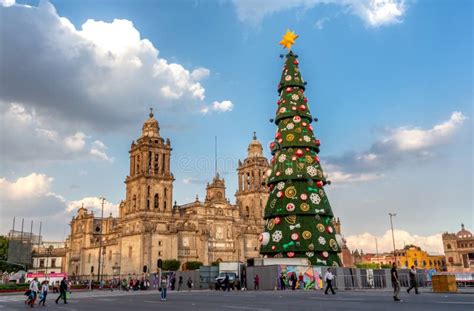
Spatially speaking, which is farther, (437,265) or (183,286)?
(437,265)

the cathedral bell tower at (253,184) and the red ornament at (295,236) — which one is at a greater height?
the cathedral bell tower at (253,184)

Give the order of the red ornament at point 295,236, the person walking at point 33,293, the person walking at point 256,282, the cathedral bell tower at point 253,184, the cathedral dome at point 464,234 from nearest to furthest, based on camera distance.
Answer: the person walking at point 33,293 < the red ornament at point 295,236 < the person walking at point 256,282 < the cathedral bell tower at point 253,184 < the cathedral dome at point 464,234

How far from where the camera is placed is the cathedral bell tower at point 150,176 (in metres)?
78.5

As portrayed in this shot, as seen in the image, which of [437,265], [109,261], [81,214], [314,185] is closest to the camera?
[314,185]

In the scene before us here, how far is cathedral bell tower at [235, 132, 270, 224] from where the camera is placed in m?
95.3

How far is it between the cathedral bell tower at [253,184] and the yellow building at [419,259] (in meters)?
58.7

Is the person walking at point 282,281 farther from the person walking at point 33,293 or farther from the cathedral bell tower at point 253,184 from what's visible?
the cathedral bell tower at point 253,184

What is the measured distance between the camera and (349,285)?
115 ft

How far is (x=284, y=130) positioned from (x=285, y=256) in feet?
34.4

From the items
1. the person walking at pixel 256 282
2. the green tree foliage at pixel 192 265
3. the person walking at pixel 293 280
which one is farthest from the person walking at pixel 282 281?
the green tree foliage at pixel 192 265

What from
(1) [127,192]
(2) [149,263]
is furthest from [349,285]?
(1) [127,192]

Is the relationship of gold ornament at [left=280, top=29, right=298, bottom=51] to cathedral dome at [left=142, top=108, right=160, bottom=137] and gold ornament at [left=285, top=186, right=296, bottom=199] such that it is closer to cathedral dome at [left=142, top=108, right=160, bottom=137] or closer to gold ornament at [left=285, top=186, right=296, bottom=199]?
gold ornament at [left=285, top=186, right=296, bottom=199]

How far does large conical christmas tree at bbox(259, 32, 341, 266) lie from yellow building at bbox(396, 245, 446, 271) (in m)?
105

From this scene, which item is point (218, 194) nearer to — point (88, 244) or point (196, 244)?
point (196, 244)
